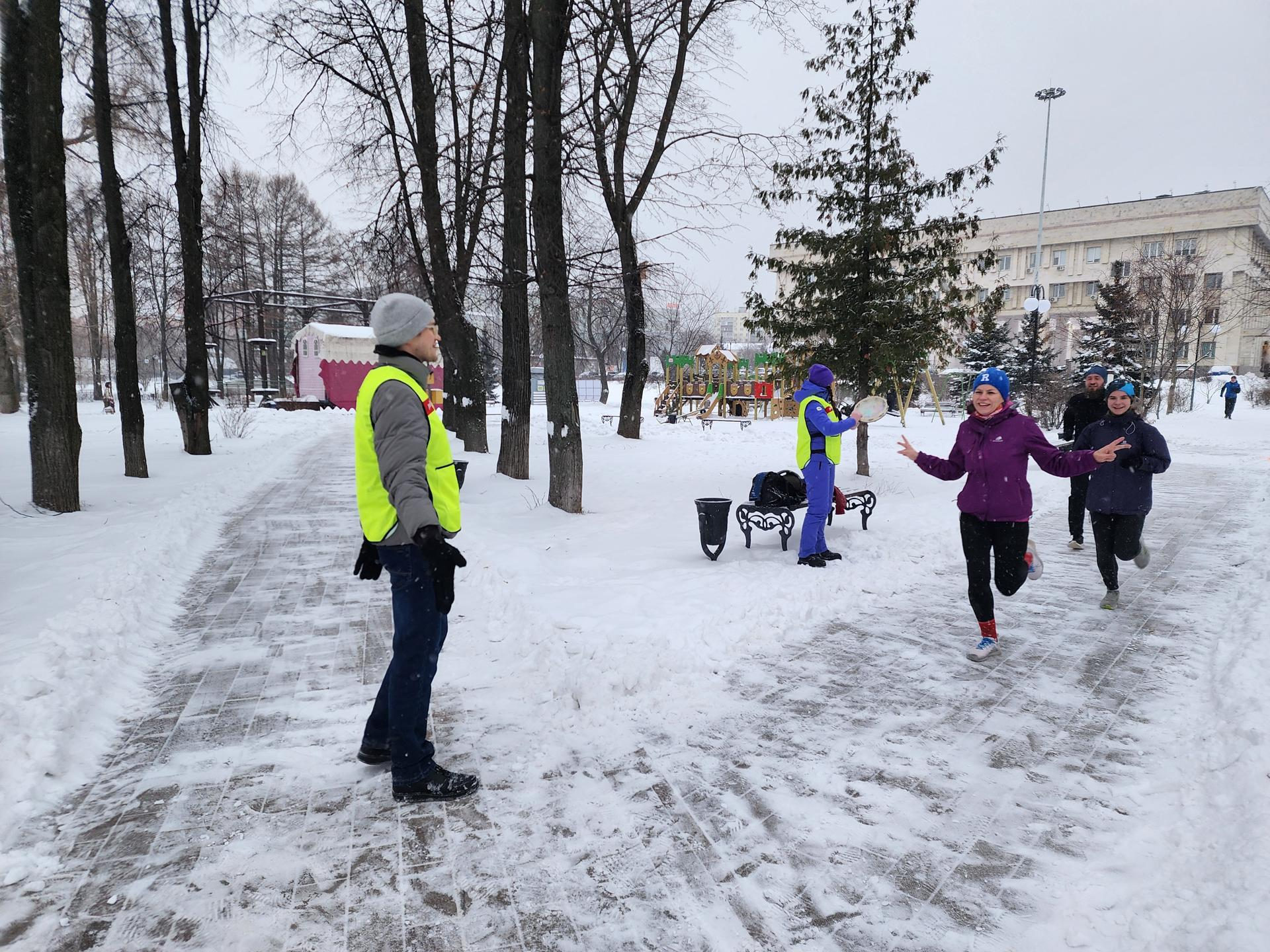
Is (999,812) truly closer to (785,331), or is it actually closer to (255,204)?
(785,331)

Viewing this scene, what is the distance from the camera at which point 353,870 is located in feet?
8.41

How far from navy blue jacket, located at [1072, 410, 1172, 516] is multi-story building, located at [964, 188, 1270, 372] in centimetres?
5468

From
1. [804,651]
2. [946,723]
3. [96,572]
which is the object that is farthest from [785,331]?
[96,572]

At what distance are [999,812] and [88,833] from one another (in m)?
3.61

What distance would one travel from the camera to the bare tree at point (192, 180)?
42.7ft

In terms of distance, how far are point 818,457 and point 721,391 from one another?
2282cm

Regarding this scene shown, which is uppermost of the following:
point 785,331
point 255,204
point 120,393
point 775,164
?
point 255,204

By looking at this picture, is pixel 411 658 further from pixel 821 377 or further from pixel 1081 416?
pixel 1081 416

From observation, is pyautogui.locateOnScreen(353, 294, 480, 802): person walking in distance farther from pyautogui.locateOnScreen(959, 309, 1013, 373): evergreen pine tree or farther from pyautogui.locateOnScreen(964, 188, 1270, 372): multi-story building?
pyautogui.locateOnScreen(964, 188, 1270, 372): multi-story building

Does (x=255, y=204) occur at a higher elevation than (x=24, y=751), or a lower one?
higher

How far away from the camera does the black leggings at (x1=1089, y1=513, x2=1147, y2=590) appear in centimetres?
558

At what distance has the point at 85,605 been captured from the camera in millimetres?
4898

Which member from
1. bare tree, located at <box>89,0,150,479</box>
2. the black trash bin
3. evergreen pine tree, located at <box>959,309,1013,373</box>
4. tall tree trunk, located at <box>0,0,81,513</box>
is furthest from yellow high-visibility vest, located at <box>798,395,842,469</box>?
evergreen pine tree, located at <box>959,309,1013,373</box>

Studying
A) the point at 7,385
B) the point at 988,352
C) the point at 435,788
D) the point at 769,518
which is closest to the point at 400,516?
the point at 435,788
